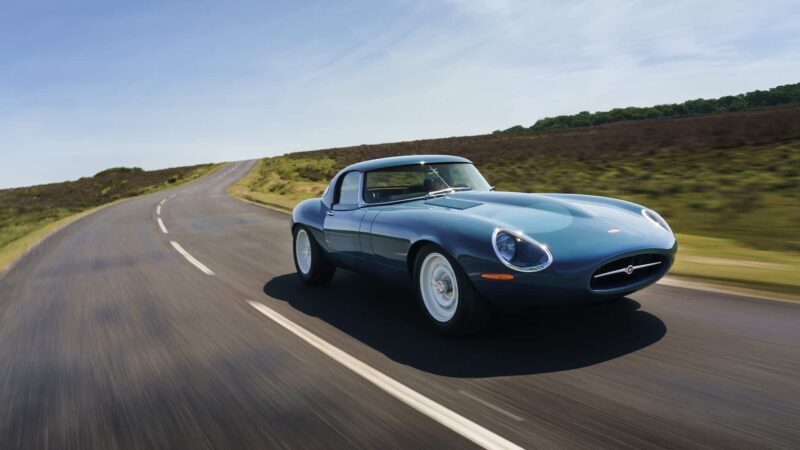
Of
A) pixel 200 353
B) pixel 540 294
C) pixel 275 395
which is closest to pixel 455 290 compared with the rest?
pixel 540 294

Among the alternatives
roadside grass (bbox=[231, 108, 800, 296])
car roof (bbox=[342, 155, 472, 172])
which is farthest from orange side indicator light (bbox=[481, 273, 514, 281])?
roadside grass (bbox=[231, 108, 800, 296])

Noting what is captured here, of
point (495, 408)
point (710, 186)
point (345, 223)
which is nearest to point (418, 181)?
point (345, 223)

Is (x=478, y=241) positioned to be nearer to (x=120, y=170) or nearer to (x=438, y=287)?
(x=438, y=287)

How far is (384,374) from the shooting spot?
3723mm

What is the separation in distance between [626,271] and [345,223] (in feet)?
9.21

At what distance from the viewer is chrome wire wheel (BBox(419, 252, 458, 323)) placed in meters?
4.29

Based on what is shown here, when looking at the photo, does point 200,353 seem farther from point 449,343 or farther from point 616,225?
point 616,225

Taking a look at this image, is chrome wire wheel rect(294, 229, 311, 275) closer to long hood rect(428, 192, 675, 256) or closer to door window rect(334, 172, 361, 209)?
door window rect(334, 172, 361, 209)

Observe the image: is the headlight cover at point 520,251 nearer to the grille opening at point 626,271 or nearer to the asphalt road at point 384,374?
the grille opening at point 626,271

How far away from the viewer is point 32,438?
3189 millimetres

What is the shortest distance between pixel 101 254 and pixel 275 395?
8830 mm

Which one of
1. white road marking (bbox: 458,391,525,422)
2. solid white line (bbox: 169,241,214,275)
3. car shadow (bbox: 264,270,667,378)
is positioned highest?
solid white line (bbox: 169,241,214,275)

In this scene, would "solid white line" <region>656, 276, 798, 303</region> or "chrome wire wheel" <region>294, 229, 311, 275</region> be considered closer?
"solid white line" <region>656, 276, 798, 303</region>

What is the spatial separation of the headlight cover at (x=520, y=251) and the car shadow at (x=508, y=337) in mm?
632
